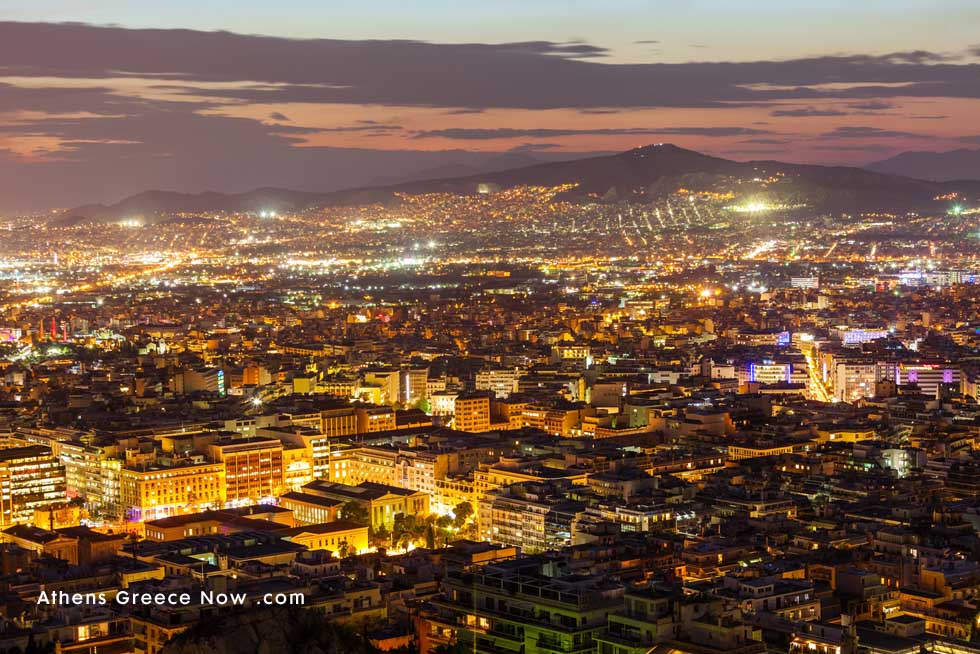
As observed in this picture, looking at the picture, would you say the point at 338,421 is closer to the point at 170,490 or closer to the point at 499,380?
the point at 170,490

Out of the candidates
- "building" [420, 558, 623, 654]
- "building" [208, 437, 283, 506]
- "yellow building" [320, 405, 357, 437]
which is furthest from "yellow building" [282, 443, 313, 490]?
"building" [420, 558, 623, 654]

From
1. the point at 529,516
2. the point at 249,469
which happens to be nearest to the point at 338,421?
the point at 249,469

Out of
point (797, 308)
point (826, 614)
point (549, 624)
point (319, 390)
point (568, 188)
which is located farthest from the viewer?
point (568, 188)

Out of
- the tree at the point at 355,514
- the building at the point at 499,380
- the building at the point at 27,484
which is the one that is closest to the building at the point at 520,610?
the tree at the point at 355,514

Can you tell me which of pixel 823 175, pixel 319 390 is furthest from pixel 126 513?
pixel 823 175

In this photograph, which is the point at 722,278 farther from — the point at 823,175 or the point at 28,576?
the point at 28,576

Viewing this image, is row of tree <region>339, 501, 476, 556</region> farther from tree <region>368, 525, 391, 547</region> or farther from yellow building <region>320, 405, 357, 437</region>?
yellow building <region>320, 405, 357, 437</region>
